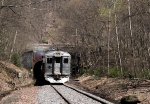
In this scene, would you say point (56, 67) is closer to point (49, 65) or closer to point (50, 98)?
point (49, 65)

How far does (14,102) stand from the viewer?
63.3 feet

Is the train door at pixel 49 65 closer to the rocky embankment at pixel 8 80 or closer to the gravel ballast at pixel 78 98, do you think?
the rocky embankment at pixel 8 80

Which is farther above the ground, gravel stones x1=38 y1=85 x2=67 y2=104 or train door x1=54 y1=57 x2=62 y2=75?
train door x1=54 y1=57 x2=62 y2=75

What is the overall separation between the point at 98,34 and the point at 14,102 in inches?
1544

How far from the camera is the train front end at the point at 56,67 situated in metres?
38.2

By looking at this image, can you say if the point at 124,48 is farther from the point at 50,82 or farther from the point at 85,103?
the point at 85,103

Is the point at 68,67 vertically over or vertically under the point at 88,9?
under

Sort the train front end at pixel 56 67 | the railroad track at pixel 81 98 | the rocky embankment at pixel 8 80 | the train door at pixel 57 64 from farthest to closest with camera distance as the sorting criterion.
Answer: the train door at pixel 57 64 < the train front end at pixel 56 67 < the rocky embankment at pixel 8 80 < the railroad track at pixel 81 98

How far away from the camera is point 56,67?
39.0 meters

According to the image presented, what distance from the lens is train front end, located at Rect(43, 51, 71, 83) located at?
3816cm

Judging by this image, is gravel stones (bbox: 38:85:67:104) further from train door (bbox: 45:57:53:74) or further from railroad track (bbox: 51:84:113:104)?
train door (bbox: 45:57:53:74)

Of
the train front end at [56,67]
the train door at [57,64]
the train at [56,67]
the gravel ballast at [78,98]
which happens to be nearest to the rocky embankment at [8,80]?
the train at [56,67]

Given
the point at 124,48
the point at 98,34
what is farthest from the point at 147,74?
the point at 98,34

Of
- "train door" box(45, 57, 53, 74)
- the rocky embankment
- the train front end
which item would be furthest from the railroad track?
"train door" box(45, 57, 53, 74)
